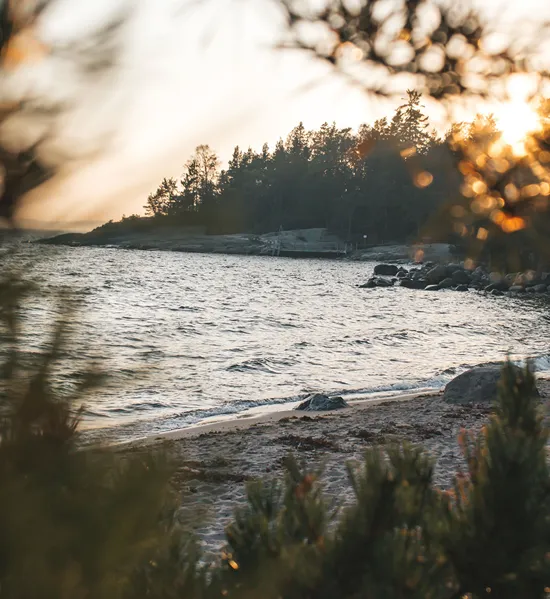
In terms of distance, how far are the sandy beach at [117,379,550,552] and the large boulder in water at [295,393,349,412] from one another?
329 millimetres

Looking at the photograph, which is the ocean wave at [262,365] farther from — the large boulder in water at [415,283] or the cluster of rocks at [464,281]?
the large boulder in water at [415,283]

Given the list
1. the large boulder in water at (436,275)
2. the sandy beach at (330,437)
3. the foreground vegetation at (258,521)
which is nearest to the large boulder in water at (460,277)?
the large boulder in water at (436,275)

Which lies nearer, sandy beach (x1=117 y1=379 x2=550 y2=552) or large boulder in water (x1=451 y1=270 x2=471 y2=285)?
sandy beach (x1=117 y1=379 x2=550 y2=552)

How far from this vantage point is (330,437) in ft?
37.1

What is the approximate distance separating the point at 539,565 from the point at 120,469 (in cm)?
130

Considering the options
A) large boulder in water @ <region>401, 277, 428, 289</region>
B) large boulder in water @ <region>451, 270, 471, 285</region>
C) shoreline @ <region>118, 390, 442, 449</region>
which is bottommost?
shoreline @ <region>118, 390, 442, 449</region>

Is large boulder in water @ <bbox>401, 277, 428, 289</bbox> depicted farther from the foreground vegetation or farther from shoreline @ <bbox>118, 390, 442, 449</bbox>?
the foreground vegetation

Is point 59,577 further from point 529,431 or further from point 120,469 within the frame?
point 529,431

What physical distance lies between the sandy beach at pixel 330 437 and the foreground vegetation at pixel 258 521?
14.2ft

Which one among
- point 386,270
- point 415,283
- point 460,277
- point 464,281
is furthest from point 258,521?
point 386,270

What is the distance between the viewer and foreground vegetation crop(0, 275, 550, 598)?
3.29 feet

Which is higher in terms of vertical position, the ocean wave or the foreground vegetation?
the foreground vegetation

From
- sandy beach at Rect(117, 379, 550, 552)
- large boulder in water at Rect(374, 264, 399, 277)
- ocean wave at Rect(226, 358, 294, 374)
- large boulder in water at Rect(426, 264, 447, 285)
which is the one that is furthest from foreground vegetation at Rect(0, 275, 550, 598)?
large boulder in water at Rect(374, 264, 399, 277)

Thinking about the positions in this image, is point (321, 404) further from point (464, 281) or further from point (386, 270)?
point (386, 270)
